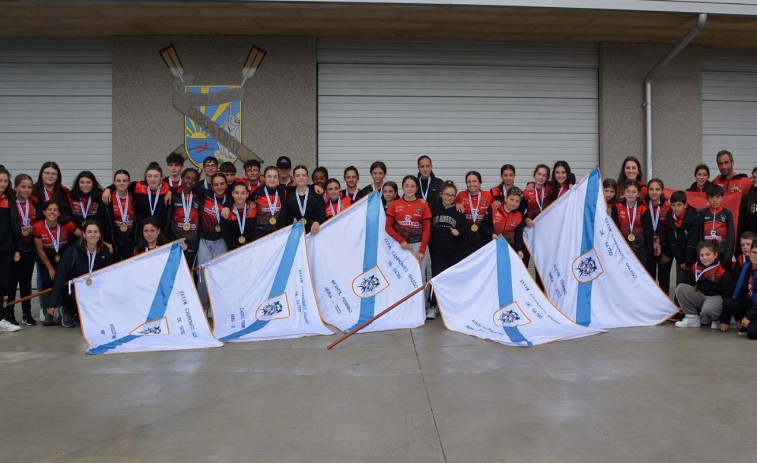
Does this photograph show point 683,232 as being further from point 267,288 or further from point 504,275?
point 267,288

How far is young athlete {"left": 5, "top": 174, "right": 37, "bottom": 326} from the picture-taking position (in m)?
6.98

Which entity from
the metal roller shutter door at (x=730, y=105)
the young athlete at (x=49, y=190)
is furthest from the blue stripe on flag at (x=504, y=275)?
the metal roller shutter door at (x=730, y=105)

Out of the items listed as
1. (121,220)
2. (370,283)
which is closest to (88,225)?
(121,220)

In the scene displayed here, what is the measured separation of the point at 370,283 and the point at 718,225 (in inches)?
159

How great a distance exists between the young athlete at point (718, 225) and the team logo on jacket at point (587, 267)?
1.16 m

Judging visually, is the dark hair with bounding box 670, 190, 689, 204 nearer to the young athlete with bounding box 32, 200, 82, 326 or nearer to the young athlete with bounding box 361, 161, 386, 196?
the young athlete with bounding box 361, 161, 386, 196

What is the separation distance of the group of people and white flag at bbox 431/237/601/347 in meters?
0.60

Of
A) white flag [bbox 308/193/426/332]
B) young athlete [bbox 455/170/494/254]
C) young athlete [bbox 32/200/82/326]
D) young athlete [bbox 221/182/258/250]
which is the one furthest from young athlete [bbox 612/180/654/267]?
young athlete [bbox 32/200/82/326]

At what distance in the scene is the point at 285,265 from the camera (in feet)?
22.6

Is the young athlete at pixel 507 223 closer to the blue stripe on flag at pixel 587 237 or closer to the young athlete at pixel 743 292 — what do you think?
the blue stripe on flag at pixel 587 237

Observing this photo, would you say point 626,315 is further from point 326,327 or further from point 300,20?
point 300,20

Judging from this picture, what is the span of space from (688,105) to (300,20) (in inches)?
Result: 270

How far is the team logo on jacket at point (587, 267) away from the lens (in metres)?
7.14

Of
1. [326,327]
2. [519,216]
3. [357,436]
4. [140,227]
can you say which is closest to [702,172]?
[519,216]
